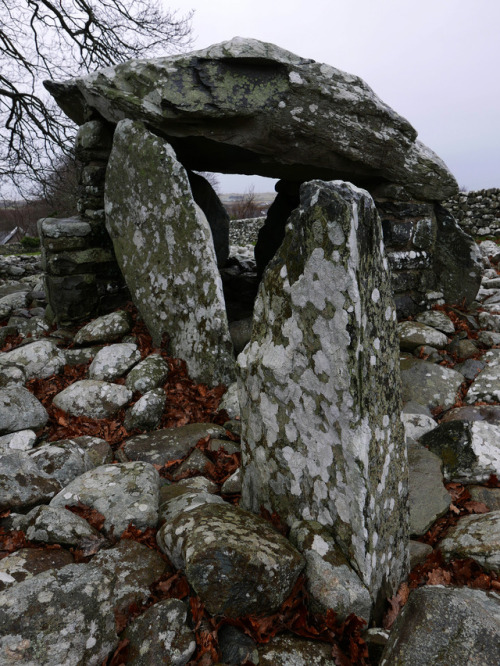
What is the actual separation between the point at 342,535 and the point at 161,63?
4.92 m

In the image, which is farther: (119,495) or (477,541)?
(119,495)

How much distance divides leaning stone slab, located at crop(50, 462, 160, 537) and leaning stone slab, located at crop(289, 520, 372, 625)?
0.91 meters

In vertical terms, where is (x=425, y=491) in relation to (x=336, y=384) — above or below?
below

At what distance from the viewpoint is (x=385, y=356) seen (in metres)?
2.13

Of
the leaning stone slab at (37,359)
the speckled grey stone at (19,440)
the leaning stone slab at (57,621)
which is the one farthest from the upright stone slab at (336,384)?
the leaning stone slab at (37,359)

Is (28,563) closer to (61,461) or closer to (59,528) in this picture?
(59,528)

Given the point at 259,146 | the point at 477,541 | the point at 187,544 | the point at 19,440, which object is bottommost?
the point at 19,440

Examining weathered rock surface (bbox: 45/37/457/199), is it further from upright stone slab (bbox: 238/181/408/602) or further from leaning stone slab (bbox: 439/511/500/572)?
leaning stone slab (bbox: 439/511/500/572)

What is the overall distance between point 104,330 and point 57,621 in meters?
3.75

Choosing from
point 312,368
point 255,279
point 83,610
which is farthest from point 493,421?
point 255,279

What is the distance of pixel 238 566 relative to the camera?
185cm

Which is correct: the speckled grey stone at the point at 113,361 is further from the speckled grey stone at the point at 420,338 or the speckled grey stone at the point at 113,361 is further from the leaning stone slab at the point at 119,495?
the speckled grey stone at the point at 420,338

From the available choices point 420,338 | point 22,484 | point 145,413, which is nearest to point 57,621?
point 22,484

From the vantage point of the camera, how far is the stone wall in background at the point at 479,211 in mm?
12977
